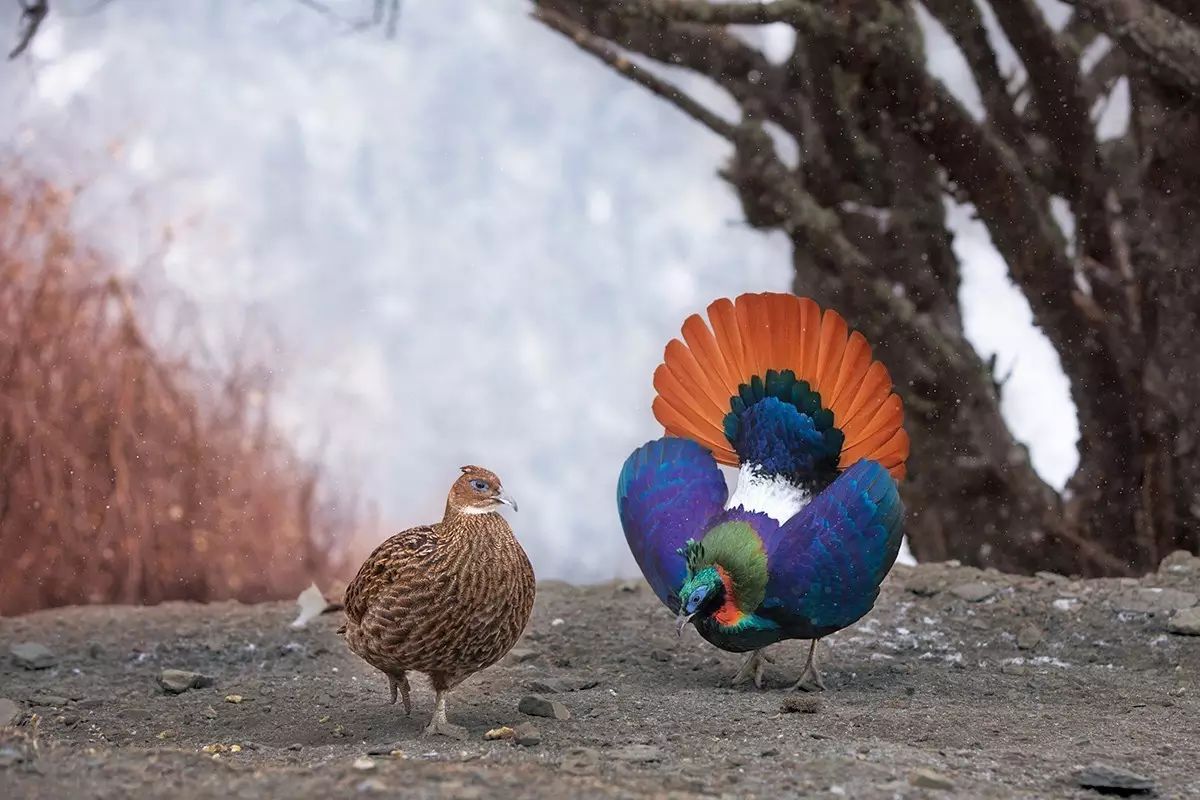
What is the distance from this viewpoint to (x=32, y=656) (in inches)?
186

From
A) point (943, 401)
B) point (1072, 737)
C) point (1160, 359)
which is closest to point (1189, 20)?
point (1160, 359)

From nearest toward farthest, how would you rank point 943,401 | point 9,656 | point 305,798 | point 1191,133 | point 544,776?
point 305,798, point 544,776, point 9,656, point 1191,133, point 943,401

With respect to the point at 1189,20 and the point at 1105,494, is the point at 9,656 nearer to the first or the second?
the point at 1105,494

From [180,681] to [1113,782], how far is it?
8.92 ft

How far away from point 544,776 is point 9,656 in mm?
3047

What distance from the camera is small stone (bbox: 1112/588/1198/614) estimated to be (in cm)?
466

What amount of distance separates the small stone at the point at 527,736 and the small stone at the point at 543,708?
28 centimetres

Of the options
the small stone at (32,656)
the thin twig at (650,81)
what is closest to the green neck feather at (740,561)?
the small stone at (32,656)

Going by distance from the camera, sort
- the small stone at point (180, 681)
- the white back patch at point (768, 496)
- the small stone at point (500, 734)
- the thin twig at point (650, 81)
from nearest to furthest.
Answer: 1. the small stone at point (500, 734)
2. the white back patch at point (768, 496)
3. the small stone at point (180, 681)
4. the thin twig at point (650, 81)

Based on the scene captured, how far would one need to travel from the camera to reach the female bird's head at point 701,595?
328 centimetres

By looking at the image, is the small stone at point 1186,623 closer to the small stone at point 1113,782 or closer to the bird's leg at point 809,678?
the bird's leg at point 809,678

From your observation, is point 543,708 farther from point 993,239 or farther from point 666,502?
point 993,239

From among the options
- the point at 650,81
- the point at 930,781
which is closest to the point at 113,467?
the point at 650,81

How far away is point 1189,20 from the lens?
5738 millimetres
